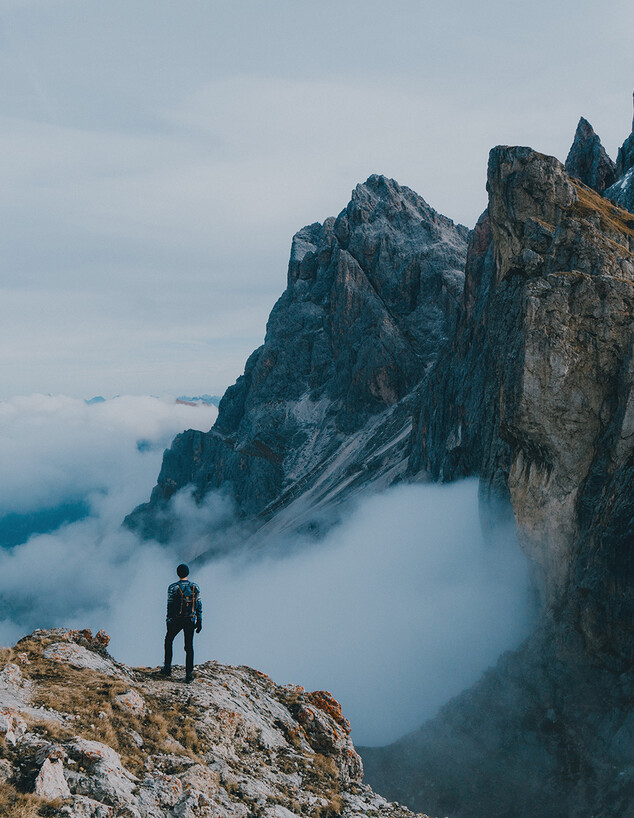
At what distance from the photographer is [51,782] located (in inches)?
412

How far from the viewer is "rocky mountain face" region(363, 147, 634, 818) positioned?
42.0m

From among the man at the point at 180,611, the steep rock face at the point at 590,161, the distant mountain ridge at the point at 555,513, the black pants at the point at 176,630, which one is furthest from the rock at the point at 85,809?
the steep rock face at the point at 590,161

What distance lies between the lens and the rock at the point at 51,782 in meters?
10.2

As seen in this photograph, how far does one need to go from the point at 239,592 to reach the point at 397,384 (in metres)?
76.9

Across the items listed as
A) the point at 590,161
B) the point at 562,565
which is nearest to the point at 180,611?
the point at 562,565

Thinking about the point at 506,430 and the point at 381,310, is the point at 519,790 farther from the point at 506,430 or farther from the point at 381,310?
the point at 381,310

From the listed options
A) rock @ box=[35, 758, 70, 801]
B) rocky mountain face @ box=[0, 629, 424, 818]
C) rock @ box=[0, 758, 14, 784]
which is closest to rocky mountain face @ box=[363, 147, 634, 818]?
rocky mountain face @ box=[0, 629, 424, 818]

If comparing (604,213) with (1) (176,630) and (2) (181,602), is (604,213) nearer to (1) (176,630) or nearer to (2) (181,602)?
(2) (181,602)

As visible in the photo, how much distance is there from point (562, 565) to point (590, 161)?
11461 cm

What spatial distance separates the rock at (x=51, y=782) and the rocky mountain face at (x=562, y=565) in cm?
3845

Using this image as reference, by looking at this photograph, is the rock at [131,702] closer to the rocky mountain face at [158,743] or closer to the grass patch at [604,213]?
the rocky mountain face at [158,743]

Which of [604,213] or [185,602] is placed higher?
[604,213]

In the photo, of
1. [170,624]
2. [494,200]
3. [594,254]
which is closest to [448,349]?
[494,200]

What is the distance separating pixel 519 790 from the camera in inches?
1714
